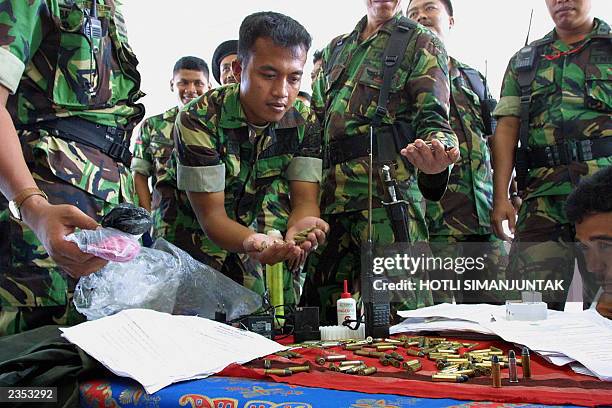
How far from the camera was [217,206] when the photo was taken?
6.26 ft

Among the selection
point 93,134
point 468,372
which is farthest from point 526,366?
point 93,134

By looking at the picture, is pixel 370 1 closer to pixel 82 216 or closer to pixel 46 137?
pixel 46 137

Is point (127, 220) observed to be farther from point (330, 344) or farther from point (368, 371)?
point (368, 371)

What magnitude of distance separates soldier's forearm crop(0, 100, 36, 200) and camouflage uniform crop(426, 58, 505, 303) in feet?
6.73

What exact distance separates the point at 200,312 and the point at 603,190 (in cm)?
114

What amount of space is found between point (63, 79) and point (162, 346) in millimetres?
878

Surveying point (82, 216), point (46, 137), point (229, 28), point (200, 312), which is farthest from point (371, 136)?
point (229, 28)

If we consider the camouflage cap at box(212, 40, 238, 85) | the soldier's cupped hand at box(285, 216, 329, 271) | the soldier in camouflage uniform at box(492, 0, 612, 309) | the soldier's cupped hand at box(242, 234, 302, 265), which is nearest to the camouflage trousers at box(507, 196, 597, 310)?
the soldier in camouflage uniform at box(492, 0, 612, 309)

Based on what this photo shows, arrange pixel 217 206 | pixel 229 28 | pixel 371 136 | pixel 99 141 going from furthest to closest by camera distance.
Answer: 1. pixel 229 28
2. pixel 371 136
3. pixel 217 206
4. pixel 99 141

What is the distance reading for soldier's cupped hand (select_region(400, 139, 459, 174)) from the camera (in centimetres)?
165

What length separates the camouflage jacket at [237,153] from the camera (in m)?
1.91

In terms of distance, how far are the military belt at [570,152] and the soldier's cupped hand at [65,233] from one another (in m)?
1.79

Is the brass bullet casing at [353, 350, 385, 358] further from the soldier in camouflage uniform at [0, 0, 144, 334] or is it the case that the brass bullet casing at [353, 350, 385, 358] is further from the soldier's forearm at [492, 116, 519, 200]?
the soldier's forearm at [492, 116, 519, 200]

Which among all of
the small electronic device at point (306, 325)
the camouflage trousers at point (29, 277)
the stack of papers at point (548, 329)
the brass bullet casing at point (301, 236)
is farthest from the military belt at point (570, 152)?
the camouflage trousers at point (29, 277)
